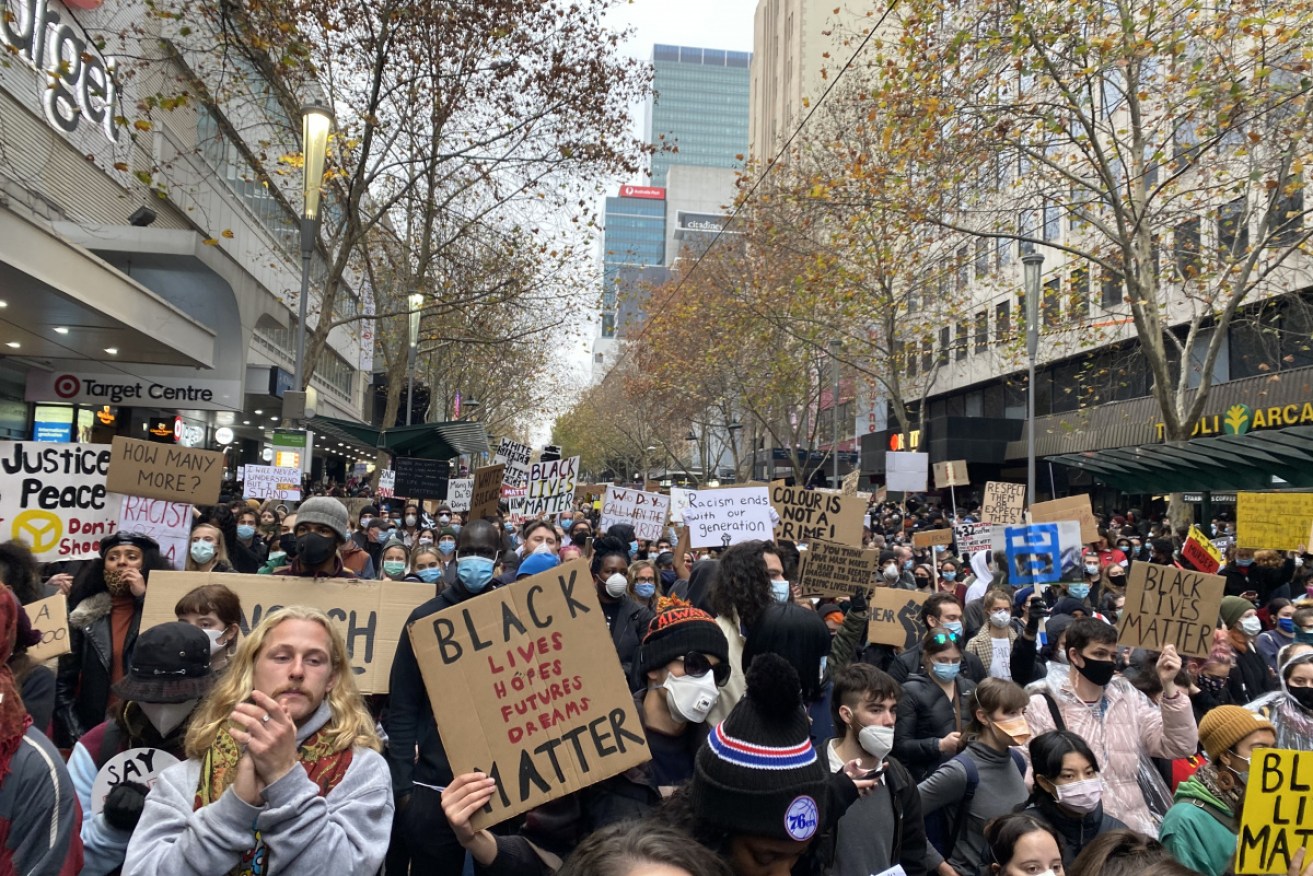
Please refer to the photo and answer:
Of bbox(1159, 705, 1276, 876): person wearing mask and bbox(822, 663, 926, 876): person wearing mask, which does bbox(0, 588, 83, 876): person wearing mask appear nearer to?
bbox(822, 663, 926, 876): person wearing mask

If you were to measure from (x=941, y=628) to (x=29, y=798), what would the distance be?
4659 millimetres

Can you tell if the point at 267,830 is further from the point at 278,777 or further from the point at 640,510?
the point at 640,510

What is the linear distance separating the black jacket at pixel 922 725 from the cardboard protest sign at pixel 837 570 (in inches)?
114

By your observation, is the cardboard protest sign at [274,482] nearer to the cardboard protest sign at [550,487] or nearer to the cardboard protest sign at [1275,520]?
the cardboard protest sign at [550,487]

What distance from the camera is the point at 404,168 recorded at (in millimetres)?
18125

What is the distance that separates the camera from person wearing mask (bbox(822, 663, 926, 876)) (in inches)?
127

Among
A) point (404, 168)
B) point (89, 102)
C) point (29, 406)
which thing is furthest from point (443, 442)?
point (29, 406)

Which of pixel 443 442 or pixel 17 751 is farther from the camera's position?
pixel 443 442

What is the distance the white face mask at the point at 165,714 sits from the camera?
2.95 m

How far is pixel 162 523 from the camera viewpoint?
7.17 m

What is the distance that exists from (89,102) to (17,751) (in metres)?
16.2

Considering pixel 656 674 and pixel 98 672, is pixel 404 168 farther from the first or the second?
pixel 656 674

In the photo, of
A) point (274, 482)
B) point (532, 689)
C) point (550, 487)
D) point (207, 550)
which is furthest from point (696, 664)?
point (274, 482)

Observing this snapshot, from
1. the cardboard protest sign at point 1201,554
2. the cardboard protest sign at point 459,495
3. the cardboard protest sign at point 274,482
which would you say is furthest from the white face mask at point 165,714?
the cardboard protest sign at point 459,495
